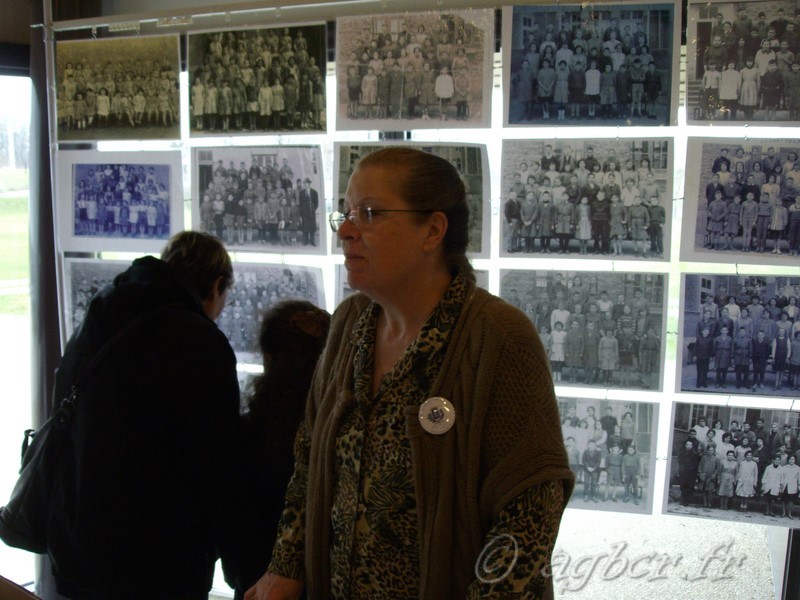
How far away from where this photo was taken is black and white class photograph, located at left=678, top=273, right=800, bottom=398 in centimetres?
210

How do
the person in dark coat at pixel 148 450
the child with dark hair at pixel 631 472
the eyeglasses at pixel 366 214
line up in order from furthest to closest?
the child with dark hair at pixel 631 472 < the person in dark coat at pixel 148 450 < the eyeglasses at pixel 366 214

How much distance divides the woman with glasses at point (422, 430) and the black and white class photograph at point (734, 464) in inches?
40.4

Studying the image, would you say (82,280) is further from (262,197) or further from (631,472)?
(631,472)

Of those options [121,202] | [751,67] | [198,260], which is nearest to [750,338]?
[751,67]

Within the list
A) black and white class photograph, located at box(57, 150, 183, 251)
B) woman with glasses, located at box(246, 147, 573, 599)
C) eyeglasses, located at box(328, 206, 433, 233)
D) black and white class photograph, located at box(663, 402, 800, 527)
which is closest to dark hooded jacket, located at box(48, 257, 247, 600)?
woman with glasses, located at box(246, 147, 573, 599)

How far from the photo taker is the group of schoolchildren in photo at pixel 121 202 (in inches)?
111

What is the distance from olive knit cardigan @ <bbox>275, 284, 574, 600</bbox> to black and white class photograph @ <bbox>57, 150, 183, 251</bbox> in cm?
177

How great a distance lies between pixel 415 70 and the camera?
2359 millimetres

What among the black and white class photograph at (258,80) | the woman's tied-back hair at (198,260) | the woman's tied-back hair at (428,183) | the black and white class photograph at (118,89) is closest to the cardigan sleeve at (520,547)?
the woman's tied-back hair at (428,183)

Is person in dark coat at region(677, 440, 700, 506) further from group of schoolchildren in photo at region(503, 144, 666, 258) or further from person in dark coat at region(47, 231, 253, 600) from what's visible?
person in dark coat at region(47, 231, 253, 600)

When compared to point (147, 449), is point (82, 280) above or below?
above

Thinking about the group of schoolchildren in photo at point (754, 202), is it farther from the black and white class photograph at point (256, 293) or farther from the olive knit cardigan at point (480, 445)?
the black and white class photograph at point (256, 293)

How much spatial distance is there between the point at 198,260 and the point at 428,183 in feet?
2.56

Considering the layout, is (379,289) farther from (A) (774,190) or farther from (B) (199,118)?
(B) (199,118)
